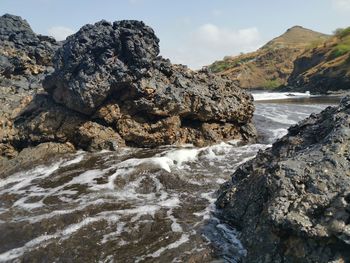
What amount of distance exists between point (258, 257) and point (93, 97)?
11.4 m

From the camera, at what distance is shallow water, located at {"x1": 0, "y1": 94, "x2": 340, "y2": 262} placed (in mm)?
7457

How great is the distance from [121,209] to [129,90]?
7968mm

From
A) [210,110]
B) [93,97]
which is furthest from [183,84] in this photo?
[93,97]

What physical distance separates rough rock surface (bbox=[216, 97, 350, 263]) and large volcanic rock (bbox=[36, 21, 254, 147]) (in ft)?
29.1

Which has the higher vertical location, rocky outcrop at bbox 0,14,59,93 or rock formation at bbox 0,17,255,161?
rocky outcrop at bbox 0,14,59,93

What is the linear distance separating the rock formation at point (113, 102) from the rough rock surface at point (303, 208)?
8865 mm

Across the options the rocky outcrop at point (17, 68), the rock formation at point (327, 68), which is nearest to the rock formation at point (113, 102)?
the rocky outcrop at point (17, 68)

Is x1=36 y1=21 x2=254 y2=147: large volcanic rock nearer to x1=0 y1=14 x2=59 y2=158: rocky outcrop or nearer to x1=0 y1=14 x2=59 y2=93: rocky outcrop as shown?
x1=0 y1=14 x2=59 y2=158: rocky outcrop

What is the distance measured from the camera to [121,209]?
9.60 m

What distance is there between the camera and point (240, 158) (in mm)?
14602

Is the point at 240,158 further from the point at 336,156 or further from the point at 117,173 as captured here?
the point at 336,156

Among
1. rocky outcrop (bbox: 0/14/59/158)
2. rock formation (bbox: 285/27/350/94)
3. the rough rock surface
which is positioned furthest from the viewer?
rock formation (bbox: 285/27/350/94)

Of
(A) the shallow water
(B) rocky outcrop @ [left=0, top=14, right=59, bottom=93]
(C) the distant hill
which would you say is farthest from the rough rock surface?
(C) the distant hill

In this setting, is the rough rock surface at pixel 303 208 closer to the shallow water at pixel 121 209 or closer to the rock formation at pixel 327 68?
the shallow water at pixel 121 209
